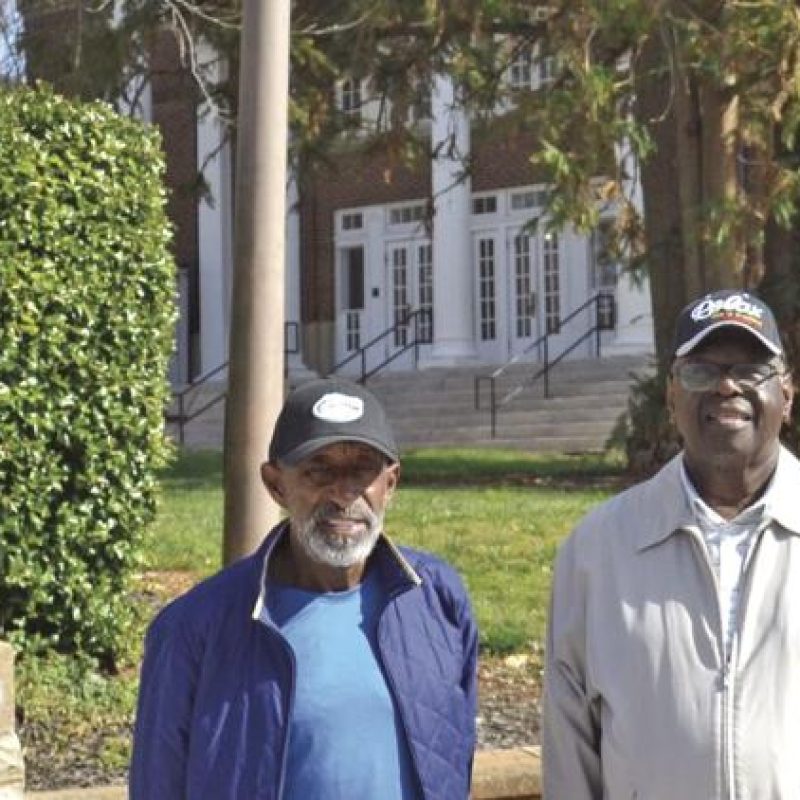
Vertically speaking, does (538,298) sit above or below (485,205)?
below

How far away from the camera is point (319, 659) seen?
12.0 ft

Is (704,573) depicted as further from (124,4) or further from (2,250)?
(124,4)

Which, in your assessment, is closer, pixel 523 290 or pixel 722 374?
pixel 722 374

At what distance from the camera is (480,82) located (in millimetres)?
17516

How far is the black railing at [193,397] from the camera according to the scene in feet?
95.2

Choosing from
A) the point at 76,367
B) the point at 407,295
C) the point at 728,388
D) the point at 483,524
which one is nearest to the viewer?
the point at 728,388

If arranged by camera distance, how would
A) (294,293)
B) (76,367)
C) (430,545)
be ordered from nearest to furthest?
(76,367)
(430,545)
(294,293)

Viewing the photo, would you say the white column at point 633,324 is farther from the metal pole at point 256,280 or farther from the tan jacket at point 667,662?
the tan jacket at point 667,662

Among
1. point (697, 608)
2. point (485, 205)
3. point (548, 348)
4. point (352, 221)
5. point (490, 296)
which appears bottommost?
point (548, 348)

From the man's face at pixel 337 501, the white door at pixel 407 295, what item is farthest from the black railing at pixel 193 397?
the man's face at pixel 337 501

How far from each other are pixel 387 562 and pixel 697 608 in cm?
63

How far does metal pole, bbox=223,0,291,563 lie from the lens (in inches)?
273

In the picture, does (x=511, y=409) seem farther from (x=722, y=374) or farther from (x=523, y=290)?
(x=722, y=374)

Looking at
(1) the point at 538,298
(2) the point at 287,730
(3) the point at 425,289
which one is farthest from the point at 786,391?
(3) the point at 425,289
